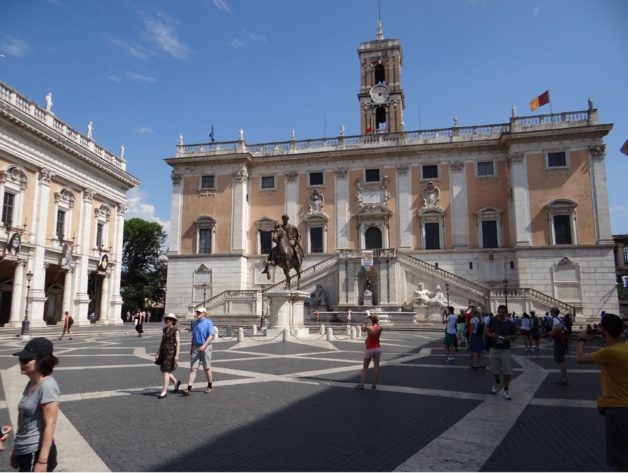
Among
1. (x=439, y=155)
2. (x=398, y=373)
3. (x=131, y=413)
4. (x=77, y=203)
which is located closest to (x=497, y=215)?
(x=439, y=155)

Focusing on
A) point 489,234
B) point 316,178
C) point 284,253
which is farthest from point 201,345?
point 489,234

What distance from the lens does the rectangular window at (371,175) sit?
42.2m

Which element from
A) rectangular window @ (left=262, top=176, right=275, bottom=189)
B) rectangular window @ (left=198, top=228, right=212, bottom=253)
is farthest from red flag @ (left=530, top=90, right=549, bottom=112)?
rectangular window @ (left=198, top=228, right=212, bottom=253)

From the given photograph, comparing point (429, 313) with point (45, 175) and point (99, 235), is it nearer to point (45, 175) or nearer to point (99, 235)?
point (99, 235)

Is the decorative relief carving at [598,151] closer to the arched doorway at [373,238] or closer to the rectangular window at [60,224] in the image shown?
the arched doorway at [373,238]

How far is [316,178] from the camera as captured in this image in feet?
142

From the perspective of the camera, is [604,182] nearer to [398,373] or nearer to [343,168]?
[343,168]

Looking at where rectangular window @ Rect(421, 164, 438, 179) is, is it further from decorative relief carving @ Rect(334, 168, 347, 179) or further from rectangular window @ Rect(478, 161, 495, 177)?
decorative relief carving @ Rect(334, 168, 347, 179)

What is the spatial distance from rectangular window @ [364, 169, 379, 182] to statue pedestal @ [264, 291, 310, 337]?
904 inches

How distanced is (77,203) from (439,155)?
30870mm

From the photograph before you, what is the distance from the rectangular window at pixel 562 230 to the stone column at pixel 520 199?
218 cm

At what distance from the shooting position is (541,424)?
664 cm

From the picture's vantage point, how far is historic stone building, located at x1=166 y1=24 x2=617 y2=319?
1427 inches

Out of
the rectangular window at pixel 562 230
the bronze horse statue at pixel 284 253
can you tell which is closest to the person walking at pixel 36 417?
the bronze horse statue at pixel 284 253
